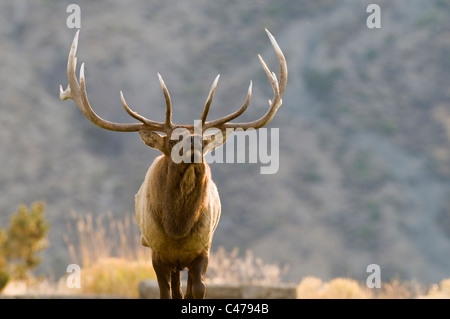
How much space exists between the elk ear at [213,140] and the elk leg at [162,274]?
1.00 m

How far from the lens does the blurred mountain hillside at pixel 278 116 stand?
3409cm

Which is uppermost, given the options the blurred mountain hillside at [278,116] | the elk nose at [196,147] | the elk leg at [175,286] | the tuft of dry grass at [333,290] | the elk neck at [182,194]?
the blurred mountain hillside at [278,116]

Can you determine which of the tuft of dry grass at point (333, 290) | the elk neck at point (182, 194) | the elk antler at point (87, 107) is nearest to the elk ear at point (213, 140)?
the elk neck at point (182, 194)

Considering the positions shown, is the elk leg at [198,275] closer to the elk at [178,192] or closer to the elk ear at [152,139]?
the elk at [178,192]

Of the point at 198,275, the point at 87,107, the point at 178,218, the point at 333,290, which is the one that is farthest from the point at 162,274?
the point at 333,290

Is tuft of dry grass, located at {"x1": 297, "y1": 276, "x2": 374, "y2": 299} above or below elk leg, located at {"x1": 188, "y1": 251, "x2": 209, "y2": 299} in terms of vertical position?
above

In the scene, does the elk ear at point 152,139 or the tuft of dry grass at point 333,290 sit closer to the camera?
the elk ear at point 152,139

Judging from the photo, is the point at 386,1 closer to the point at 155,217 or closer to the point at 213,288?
the point at 213,288

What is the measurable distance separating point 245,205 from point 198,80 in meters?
8.93

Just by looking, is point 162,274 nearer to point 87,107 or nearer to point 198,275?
point 198,275

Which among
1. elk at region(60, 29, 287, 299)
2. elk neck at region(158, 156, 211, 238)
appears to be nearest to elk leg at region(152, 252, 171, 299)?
elk at region(60, 29, 287, 299)

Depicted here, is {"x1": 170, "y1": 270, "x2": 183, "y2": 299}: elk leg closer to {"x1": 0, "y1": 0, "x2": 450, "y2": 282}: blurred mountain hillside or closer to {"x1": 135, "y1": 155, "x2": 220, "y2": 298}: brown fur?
{"x1": 135, "y1": 155, "x2": 220, "y2": 298}: brown fur

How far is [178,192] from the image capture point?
5.72 metres

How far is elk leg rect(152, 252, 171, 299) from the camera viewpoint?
609 cm
